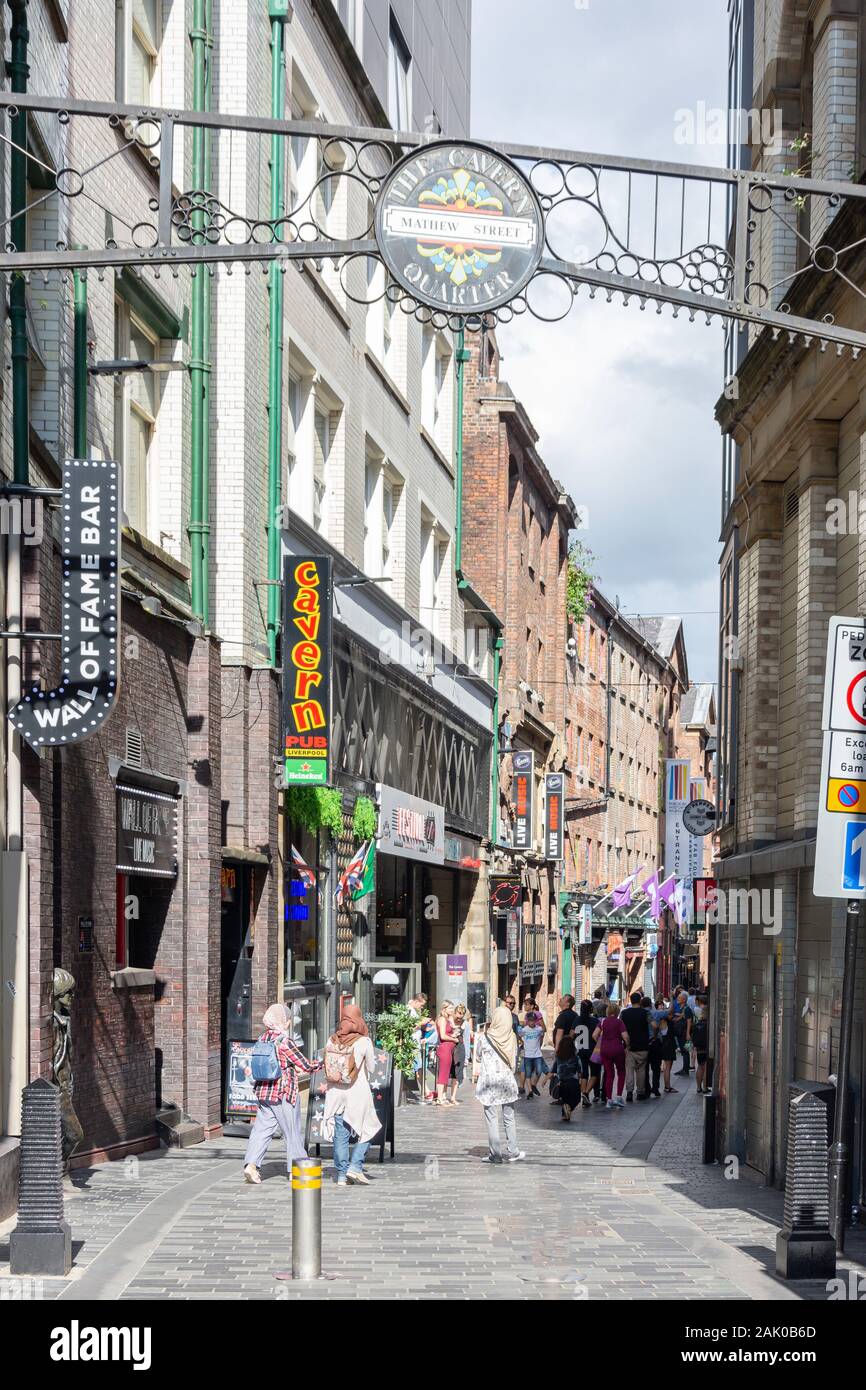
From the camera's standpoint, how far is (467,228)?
10.8 m

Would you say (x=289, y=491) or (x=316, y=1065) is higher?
(x=289, y=491)

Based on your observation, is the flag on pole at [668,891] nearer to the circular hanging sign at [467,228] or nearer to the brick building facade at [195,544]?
the brick building facade at [195,544]

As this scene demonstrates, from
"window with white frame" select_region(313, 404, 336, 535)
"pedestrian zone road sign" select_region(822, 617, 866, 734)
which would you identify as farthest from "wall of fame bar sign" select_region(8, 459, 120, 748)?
"window with white frame" select_region(313, 404, 336, 535)

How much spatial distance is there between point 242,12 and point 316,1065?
41.8ft

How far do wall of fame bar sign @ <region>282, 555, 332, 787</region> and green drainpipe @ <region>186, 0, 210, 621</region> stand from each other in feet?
6.47

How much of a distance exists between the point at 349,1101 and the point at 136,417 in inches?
292

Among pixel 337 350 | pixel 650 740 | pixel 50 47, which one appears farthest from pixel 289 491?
pixel 650 740

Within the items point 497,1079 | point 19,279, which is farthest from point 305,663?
point 19,279

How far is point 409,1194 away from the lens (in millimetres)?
15750

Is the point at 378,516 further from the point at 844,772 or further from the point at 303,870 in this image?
the point at 844,772

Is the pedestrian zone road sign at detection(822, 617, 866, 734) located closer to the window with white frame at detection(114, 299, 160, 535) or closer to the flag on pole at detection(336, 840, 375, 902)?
the window with white frame at detection(114, 299, 160, 535)

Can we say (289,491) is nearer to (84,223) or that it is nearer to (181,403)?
(181,403)

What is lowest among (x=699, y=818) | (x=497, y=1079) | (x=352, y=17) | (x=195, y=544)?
(x=497, y=1079)

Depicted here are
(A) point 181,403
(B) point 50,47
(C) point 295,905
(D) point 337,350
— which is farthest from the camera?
(D) point 337,350
